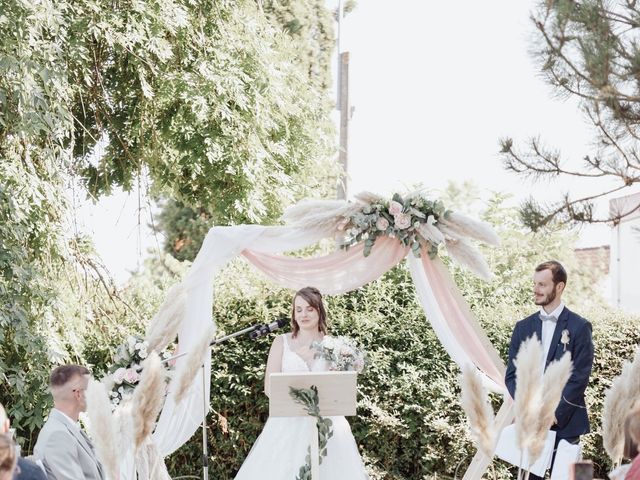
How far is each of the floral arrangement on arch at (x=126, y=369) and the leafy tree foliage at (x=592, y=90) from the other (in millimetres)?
2431

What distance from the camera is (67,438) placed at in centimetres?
421

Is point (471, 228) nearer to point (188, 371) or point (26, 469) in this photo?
point (188, 371)

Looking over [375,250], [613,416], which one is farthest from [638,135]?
[613,416]

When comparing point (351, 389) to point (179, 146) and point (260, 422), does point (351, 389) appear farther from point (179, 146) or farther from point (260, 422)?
point (179, 146)

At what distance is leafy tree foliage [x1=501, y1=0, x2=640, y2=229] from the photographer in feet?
17.5

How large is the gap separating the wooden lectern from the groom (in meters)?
1.13

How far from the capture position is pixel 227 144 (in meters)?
9.35

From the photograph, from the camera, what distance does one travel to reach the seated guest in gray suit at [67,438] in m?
4.17

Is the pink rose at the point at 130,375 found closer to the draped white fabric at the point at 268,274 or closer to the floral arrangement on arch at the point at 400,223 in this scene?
the draped white fabric at the point at 268,274

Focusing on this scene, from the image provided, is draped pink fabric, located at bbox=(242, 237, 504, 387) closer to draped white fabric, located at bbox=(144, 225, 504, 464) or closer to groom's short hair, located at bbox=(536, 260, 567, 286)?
draped white fabric, located at bbox=(144, 225, 504, 464)

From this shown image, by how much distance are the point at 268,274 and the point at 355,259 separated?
0.59 metres

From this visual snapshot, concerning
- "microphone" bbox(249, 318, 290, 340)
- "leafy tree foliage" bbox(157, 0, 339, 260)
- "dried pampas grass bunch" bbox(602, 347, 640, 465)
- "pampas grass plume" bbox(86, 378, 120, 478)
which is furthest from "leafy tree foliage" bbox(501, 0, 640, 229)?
"leafy tree foliage" bbox(157, 0, 339, 260)

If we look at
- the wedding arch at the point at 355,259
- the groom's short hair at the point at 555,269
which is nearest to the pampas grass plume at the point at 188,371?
the groom's short hair at the point at 555,269

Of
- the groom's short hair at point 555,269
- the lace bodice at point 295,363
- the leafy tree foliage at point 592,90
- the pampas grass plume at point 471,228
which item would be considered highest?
the leafy tree foliage at point 592,90
